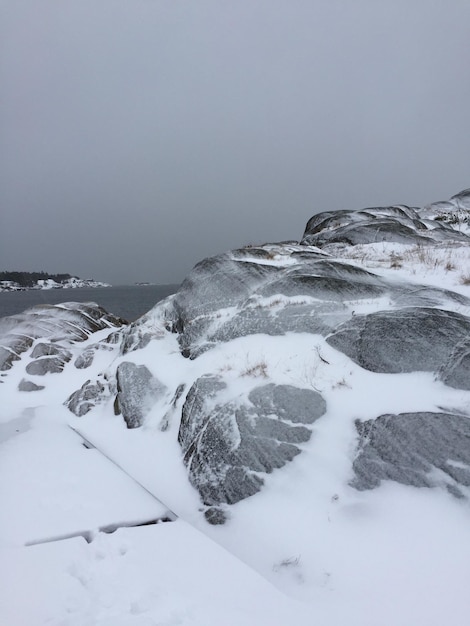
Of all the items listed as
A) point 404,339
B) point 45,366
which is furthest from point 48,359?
point 404,339

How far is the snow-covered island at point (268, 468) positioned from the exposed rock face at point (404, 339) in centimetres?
3

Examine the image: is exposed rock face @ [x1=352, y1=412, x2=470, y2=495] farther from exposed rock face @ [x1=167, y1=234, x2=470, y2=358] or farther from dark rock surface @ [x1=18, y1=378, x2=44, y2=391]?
dark rock surface @ [x1=18, y1=378, x2=44, y2=391]

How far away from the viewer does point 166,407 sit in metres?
9.66

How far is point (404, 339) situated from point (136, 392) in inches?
298

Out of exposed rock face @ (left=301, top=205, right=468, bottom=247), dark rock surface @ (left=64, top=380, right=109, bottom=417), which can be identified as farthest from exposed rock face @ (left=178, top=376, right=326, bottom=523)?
exposed rock face @ (left=301, top=205, right=468, bottom=247)

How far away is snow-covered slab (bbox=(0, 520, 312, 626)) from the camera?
371cm

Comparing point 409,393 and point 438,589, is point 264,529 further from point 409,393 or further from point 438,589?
point 409,393

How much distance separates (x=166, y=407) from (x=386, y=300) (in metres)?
6.53

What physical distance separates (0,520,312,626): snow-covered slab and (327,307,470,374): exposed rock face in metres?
4.50

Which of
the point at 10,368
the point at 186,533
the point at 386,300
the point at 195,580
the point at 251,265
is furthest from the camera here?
the point at 10,368

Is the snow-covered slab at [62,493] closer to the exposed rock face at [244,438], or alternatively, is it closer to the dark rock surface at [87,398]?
the exposed rock face at [244,438]

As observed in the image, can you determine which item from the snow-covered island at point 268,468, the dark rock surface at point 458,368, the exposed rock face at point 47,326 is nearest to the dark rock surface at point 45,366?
the exposed rock face at point 47,326

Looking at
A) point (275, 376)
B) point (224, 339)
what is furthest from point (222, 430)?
point (224, 339)

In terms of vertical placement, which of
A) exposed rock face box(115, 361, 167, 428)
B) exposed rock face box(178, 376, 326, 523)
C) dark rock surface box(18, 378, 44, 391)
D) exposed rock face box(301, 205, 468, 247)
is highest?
exposed rock face box(301, 205, 468, 247)
